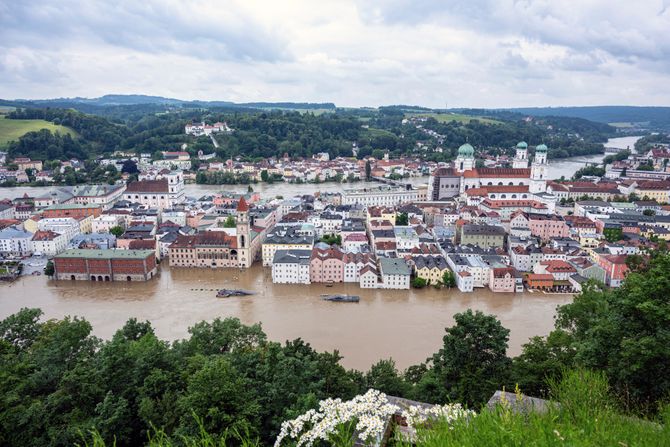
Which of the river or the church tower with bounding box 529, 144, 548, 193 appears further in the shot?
the river

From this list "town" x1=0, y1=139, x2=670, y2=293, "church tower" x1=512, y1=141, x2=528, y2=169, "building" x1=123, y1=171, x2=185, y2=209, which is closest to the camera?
"town" x1=0, y1=139, x2=670, y2=293

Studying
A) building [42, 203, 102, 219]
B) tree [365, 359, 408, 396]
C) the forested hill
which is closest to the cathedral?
building [42, 203, 102, 219]

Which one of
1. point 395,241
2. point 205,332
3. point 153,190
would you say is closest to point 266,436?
point 205,332

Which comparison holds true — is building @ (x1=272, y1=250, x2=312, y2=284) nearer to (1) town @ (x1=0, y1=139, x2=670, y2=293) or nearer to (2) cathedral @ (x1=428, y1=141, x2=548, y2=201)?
(1) town @ (x1=0, y1=139, x2=670, y2=293)

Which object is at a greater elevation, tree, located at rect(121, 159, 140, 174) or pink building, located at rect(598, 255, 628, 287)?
tree, located at rect(121, 159, 140, 174)

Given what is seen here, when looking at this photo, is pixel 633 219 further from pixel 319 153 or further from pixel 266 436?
pixel 319 153

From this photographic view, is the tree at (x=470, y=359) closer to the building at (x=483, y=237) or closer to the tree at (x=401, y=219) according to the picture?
the building at (x=483, y=237)

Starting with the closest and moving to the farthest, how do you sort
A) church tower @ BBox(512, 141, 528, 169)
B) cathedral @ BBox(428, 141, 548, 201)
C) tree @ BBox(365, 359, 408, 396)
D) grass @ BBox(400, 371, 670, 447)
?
1. grass @ BBox(400, 371, 670, 447)
2. tree @ BBox(365, 359, 408, 396)
3. cathedral @ BBox(428, 141, 548, 201)
4. church tower @ BBox(512, 141, 528, 169)
